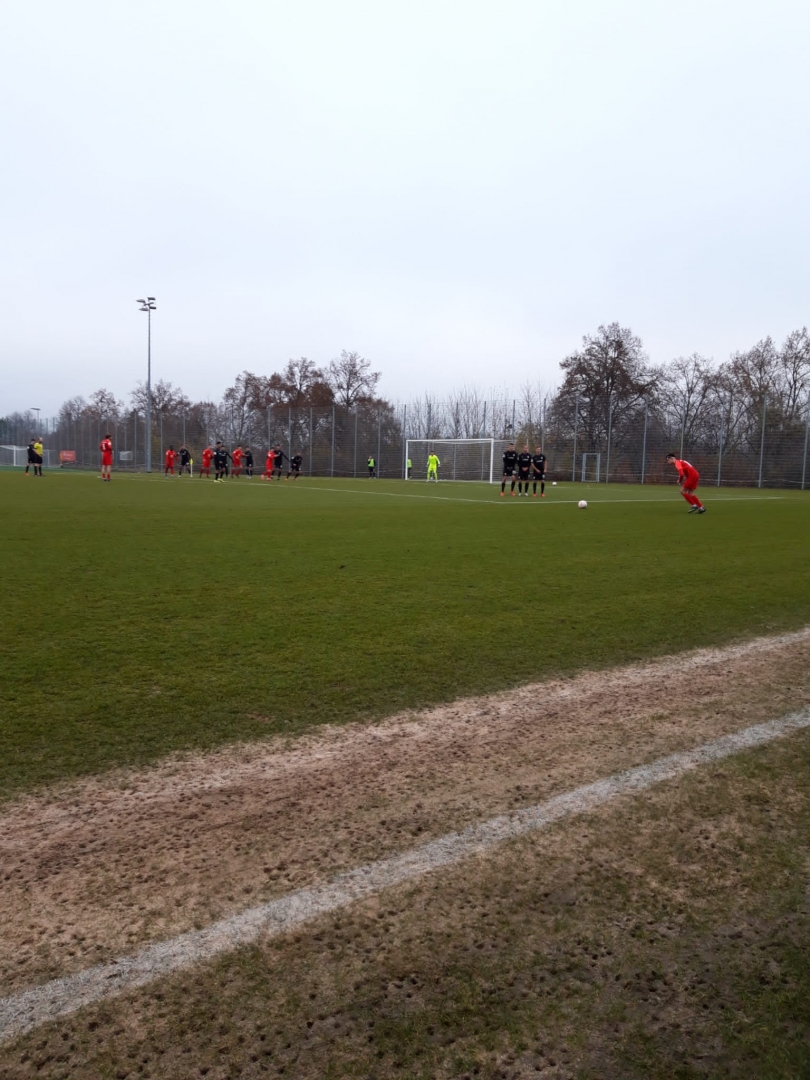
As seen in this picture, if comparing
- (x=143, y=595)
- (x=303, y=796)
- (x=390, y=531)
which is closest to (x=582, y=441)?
(x=390, y=531)

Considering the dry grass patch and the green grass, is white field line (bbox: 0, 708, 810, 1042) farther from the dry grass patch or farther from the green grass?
the green grass

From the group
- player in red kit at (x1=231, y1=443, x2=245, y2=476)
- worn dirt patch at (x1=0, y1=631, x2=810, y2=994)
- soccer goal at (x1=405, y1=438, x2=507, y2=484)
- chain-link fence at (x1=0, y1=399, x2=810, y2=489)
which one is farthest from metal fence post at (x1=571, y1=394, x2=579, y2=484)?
worn dirt patch at (x1=0, y1=631, x2=810, y2=994)

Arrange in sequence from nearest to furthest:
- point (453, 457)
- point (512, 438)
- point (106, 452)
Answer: point (106, 452)
point (453, 457)
point (512, 438)

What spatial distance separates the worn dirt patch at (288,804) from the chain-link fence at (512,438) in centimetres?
4425

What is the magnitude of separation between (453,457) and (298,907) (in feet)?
172

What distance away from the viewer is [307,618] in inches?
246

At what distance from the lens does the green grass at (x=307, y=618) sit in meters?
4.02

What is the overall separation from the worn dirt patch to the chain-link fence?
44.2m

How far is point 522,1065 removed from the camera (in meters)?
1.76

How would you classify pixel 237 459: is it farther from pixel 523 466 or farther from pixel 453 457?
pixel 523 466

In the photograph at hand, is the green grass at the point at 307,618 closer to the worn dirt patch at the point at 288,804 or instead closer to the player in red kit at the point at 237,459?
the worn dirt patch at the point at 288,804

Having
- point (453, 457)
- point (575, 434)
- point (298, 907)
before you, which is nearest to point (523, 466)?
point (575, 434)

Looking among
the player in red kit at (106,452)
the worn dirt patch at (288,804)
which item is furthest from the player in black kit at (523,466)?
the worn dirt patch at (288,804)

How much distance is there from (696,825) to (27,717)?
3228 millimetres
